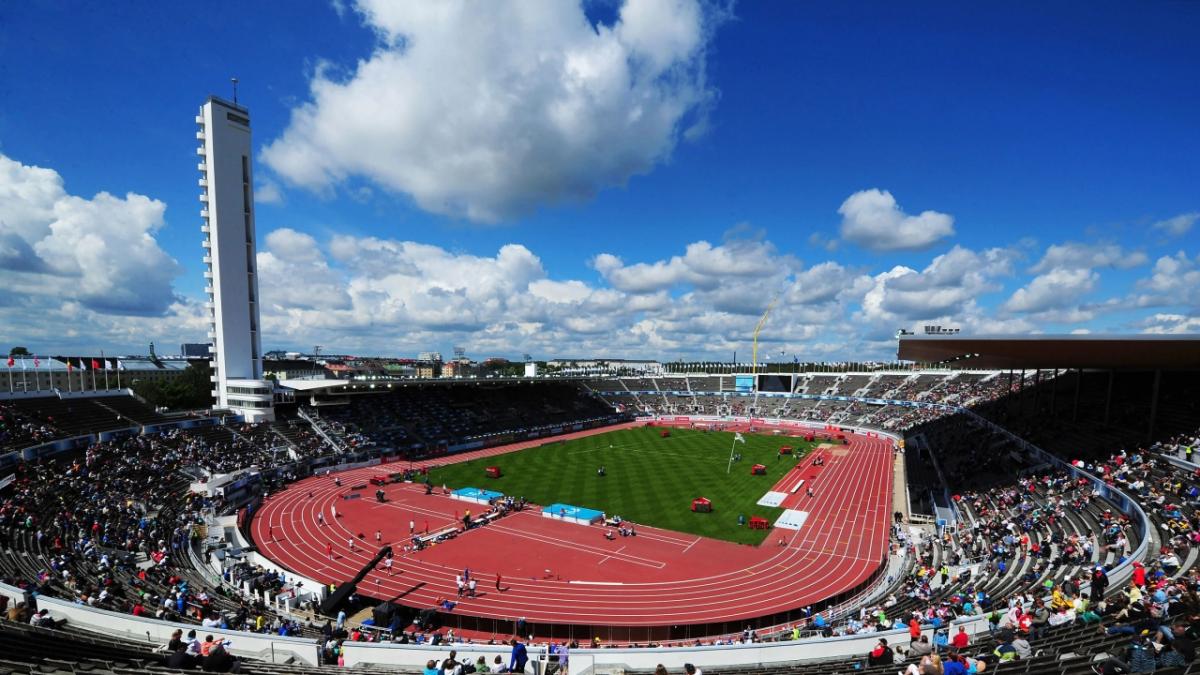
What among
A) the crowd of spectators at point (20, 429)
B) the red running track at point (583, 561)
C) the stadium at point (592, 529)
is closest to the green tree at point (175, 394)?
the stadium at point (592, 529)

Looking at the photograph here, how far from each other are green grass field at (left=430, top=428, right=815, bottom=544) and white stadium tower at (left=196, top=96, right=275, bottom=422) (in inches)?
798

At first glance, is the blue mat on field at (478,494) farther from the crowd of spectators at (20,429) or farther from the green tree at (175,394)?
the green tree at (175,394)

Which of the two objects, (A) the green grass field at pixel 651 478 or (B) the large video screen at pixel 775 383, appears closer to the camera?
(A) the green grass field at pixel 651 478

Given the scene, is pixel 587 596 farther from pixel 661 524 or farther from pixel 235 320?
pixel 235 320

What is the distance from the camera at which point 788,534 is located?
100 feet

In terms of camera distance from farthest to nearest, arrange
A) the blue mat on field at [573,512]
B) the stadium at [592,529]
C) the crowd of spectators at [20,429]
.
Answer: the blue mat on field at [573,512]
the crowd of spectators at [20,429]
the stadium at [592,529]

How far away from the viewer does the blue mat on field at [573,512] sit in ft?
109

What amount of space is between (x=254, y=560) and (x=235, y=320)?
3329cm

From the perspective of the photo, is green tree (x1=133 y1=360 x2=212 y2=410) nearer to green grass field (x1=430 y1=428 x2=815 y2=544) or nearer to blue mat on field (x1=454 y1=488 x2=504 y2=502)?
green grass field (x1=430 y1=428 x2=815 y2=544)

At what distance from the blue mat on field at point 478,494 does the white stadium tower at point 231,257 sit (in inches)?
887

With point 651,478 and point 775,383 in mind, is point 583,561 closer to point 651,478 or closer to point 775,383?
Result: point 651,478

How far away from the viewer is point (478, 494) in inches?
1481

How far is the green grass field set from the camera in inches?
1342

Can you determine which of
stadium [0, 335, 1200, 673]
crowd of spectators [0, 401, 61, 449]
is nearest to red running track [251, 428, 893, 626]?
stadium [0, 335, 1200, 673]
